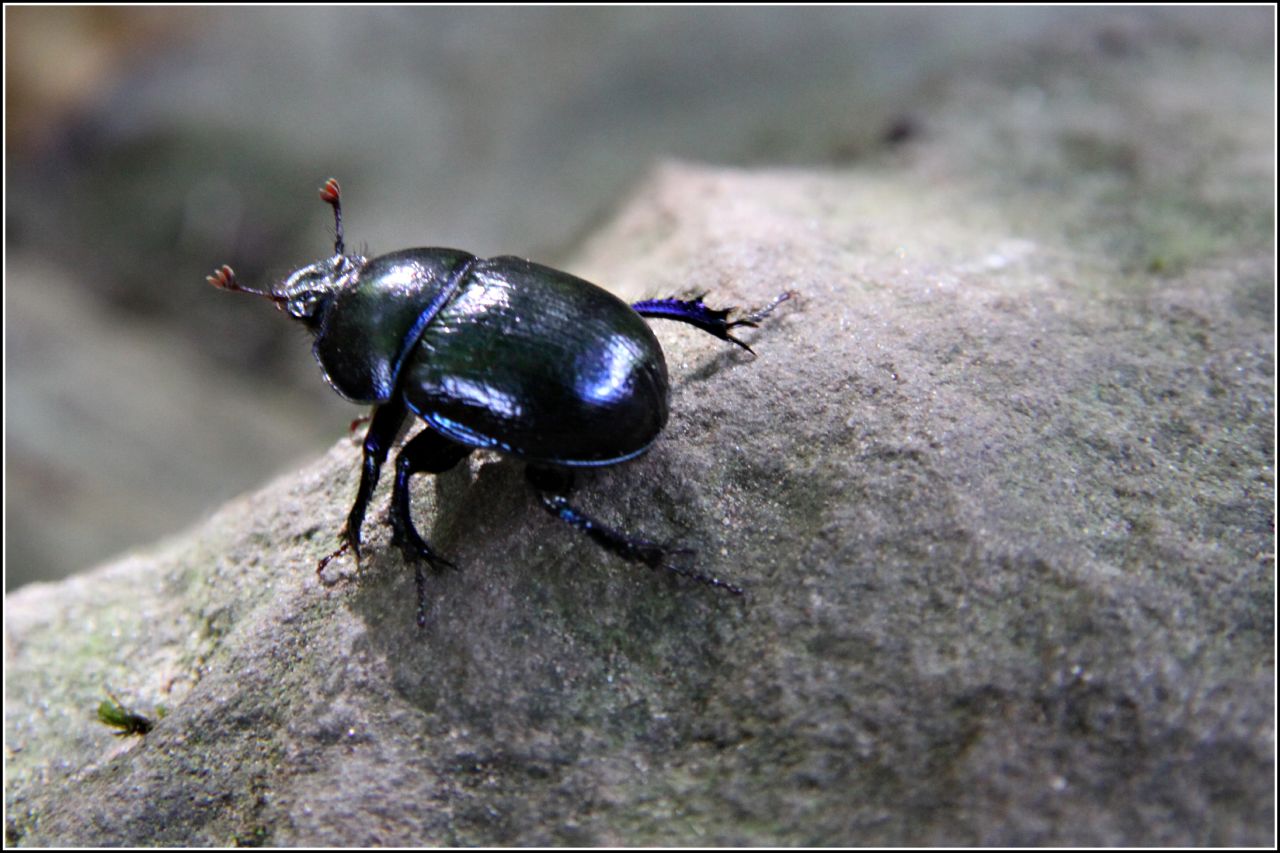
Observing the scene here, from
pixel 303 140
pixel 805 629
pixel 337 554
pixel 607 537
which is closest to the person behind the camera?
pixel 805 629

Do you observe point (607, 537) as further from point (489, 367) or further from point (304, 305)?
point (304, 305)

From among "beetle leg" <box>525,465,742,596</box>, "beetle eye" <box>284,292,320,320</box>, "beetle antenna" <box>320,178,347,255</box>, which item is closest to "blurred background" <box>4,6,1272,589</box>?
"beetle antenna" <box>320,178,347,255</box>

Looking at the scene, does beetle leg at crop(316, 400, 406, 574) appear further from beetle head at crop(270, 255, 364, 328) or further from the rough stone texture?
beetle head at crop(270, 255, 364, 328)

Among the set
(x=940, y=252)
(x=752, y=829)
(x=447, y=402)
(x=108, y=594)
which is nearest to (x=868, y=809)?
(x=752, y=829)

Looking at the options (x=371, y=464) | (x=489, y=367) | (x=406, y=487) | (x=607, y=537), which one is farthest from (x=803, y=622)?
(x=371, y=464)

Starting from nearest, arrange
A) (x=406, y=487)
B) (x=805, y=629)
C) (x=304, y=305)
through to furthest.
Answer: (x=805, y=629), (x=406, y=487), (x=304, y=305)

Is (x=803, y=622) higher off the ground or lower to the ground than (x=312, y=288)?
lower

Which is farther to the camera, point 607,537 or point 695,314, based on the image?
point 695,314
